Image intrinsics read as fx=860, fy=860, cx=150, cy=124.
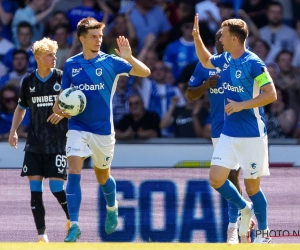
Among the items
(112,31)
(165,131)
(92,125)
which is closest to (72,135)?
(92,125)

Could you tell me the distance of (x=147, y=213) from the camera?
941 cm

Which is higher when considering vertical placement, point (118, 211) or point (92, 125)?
point (92, 125)

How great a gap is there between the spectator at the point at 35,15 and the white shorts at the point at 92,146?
5.05 metres

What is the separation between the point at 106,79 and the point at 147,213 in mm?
Result: 1717

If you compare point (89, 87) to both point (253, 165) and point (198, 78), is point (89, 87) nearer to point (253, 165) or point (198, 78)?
point (198, 78)

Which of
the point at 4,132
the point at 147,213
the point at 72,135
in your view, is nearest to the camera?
the point at 72,135

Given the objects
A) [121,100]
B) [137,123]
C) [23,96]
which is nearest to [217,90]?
[23,96]

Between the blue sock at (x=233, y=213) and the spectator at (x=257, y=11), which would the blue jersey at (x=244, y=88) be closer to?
the blue sock at (x=233, y=213)

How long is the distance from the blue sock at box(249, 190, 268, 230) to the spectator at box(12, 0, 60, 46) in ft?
20.0

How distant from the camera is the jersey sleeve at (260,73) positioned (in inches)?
310

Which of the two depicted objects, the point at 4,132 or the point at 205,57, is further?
the point at 4,132

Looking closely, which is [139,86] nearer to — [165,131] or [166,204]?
[165,131]

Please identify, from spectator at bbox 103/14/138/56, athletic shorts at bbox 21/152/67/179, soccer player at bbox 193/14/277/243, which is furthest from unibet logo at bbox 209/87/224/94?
spectator at bbox 103/14/138/56

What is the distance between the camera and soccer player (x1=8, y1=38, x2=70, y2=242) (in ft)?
29.1
